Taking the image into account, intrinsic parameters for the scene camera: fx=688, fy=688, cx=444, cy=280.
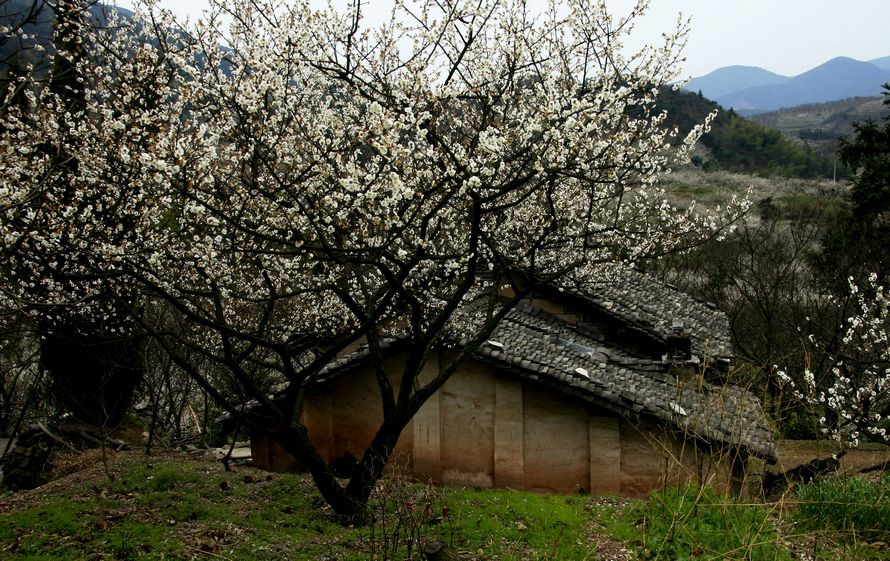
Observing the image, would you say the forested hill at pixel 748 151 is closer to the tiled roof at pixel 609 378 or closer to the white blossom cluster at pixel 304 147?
the tiled roof at pixel 609 378

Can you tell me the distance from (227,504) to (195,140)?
17.2 feet

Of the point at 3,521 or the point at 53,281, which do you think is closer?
the point at 3,521

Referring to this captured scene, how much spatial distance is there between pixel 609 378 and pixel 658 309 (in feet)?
25.8

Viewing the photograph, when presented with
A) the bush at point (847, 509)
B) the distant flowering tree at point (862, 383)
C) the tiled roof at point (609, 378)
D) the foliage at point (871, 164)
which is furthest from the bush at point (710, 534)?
the foliage at point (871, 164)

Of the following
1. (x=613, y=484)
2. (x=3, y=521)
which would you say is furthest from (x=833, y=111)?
(x=3, y=521)

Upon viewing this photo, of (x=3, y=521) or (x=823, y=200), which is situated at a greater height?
(x=823, y=200)

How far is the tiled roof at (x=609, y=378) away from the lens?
11945 mm

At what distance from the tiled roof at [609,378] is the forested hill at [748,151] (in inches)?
1984

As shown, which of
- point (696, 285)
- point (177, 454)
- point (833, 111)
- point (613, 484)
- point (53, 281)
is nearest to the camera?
point (53, 281)

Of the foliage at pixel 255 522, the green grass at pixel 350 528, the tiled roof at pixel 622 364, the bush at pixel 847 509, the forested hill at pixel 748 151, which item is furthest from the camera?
the forested hill at pixel 748 151

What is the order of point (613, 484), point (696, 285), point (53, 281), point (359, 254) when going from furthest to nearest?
1. point (696, 285)
2. point (613, 484)
3. point (53, 281)
4. point (359, 254)

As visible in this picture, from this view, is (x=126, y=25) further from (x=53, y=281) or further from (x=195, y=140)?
(x=53, y=281)

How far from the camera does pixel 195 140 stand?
7.44 metres

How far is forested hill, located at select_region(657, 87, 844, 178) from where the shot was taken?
63.8m
